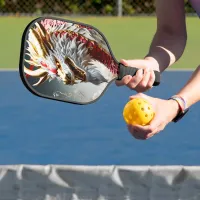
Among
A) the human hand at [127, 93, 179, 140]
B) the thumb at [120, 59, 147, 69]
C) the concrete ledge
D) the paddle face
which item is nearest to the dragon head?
the paddle face

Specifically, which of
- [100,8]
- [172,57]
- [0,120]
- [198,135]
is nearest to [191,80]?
[172,57]

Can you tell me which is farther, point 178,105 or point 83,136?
point 83,136

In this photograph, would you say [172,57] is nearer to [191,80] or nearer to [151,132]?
[191,80]

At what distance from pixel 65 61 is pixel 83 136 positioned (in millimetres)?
2859

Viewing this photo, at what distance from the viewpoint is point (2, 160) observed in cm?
445

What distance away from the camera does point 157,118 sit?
1.94m

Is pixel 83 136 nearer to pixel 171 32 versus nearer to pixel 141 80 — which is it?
pixel 171 32

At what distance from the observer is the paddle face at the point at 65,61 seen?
6.45 ft

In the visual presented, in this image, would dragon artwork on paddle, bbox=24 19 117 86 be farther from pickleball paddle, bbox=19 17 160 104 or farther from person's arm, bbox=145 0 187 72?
person's arm, bbox=145 0 187 72

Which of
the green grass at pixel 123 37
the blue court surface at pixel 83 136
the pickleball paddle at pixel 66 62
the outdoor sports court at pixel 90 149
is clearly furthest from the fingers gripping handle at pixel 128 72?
the green grass at pixel 123 37

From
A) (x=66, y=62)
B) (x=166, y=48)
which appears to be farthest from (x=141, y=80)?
(x=166, y=48)

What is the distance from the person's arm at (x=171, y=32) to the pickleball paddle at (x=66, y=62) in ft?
0.56

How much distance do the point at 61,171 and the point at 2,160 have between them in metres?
1.22

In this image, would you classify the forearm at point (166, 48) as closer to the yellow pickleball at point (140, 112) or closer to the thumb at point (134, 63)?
the thumb at point (134, 63)
